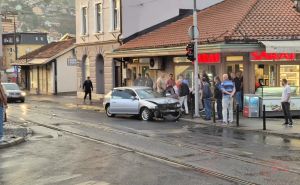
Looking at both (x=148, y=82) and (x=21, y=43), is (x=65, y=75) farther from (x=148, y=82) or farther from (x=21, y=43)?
(x=21, y=43)

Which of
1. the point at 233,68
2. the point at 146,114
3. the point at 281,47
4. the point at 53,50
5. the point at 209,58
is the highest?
Answer: the point at 53,50

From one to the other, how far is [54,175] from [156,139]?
572cm

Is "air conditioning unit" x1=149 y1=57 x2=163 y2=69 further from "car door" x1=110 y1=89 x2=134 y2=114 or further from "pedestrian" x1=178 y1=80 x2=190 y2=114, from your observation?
"car door" x1=110 y1=89 x2=134 y2=114

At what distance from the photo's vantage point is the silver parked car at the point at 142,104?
72.4ft

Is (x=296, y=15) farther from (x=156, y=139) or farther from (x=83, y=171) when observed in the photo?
(x=83, y=171)

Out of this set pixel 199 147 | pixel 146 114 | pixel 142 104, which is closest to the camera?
pixel 199 147

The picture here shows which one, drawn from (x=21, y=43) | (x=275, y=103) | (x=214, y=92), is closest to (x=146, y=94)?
(x=214, y=92)

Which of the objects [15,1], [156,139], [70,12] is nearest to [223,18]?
[156,139]

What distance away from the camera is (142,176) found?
389 inches

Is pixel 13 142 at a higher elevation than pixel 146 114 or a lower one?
lower

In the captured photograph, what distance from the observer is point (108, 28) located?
3734 cm

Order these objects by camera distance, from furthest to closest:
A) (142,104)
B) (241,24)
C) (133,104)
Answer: (241,24) → (133,104) → (142,104)

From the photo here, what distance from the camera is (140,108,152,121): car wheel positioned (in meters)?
22.2

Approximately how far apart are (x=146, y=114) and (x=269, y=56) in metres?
6.45
